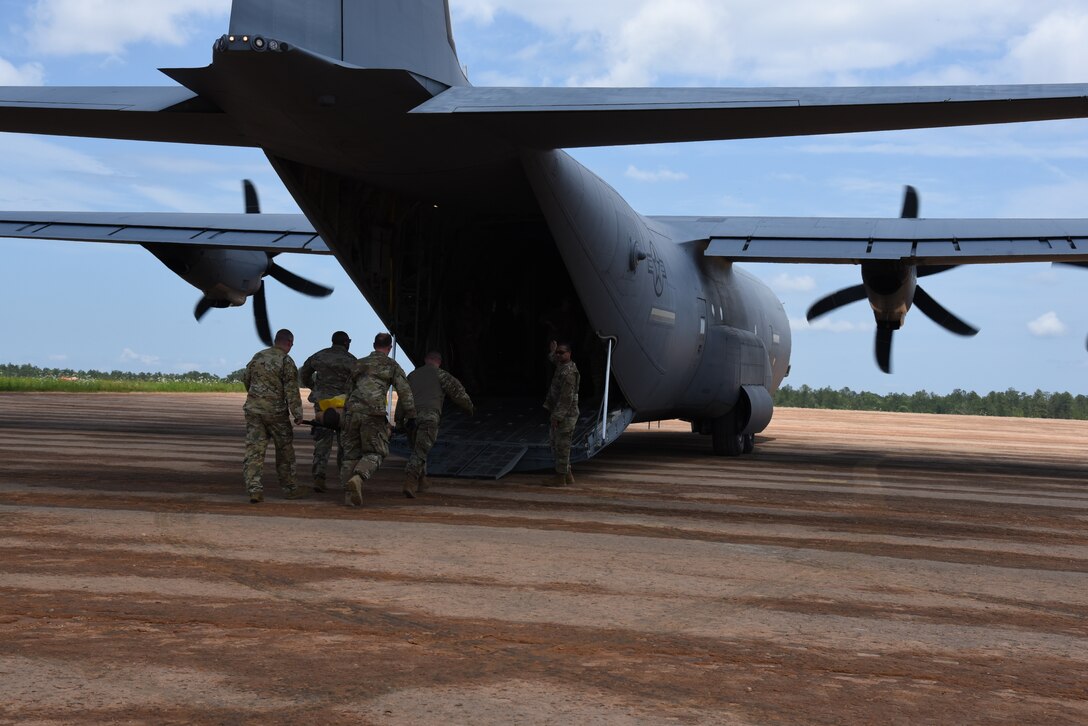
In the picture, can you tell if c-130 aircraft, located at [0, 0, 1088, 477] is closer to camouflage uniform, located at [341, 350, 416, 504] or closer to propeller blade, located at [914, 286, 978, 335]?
propeller blade, located at [914, 286, 978, 335]

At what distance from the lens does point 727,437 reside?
1841 cm

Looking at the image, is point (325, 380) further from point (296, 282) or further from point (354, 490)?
point (296, 282)

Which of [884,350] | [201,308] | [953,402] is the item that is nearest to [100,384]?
[201,308]

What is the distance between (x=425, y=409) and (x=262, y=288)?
495 inches

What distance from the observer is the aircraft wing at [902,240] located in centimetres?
1614

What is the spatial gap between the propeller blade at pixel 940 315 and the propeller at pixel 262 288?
41.0 feet

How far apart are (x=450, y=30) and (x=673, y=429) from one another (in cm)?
1929

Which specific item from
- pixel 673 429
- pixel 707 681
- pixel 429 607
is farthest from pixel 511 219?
pixel 673 429

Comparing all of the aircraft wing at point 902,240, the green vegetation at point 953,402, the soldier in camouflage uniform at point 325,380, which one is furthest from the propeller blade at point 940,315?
the green vegetation at point 953,402

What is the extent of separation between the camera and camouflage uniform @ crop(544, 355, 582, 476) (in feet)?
40.2

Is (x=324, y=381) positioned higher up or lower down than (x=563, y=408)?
higher up

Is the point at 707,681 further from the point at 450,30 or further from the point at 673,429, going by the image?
the point at 673,429

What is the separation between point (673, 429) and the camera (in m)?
28.8

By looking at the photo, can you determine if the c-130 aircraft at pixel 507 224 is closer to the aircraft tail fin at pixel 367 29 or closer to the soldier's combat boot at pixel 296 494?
the aircraft tail fin at pixel 367 29
